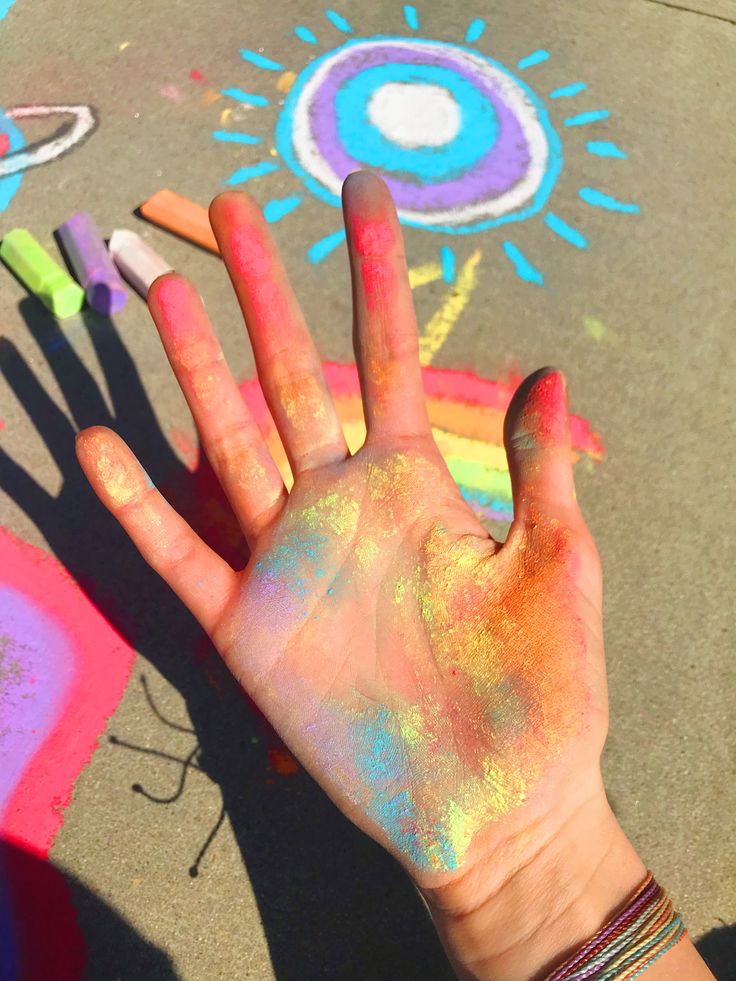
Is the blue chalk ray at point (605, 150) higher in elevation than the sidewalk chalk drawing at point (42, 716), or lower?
higher

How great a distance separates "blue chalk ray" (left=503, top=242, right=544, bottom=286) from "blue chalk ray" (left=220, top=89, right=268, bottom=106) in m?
1.35

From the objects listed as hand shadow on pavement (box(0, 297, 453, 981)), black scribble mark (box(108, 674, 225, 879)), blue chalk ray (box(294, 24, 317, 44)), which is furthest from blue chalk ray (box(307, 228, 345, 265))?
black scribble mark (box(108, 674, 225, 879))

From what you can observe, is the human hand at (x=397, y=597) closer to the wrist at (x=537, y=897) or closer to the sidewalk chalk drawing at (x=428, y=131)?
the wrist at (x=537, y=897)

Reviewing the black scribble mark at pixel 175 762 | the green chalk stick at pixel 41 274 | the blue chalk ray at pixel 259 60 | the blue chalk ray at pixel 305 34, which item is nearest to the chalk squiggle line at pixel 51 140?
the green chalk stick at pixel 41 274

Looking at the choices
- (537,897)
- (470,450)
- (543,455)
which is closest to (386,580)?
(543,455)

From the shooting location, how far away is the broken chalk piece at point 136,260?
276 cm

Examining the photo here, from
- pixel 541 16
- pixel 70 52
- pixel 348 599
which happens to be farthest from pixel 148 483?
pixel 541 16

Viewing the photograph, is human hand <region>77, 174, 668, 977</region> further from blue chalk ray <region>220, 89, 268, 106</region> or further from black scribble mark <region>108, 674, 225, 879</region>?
blue chalk ray <region>220, 89, 268, 106</region>

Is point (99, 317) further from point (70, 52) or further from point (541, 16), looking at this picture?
point (541, 16)

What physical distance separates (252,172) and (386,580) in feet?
7.40

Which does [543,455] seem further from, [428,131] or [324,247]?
[428,131]

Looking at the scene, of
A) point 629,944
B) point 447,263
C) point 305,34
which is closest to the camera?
point 629,944

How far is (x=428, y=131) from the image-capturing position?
3.35 m

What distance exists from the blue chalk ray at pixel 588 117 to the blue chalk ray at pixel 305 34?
4.30 ft
